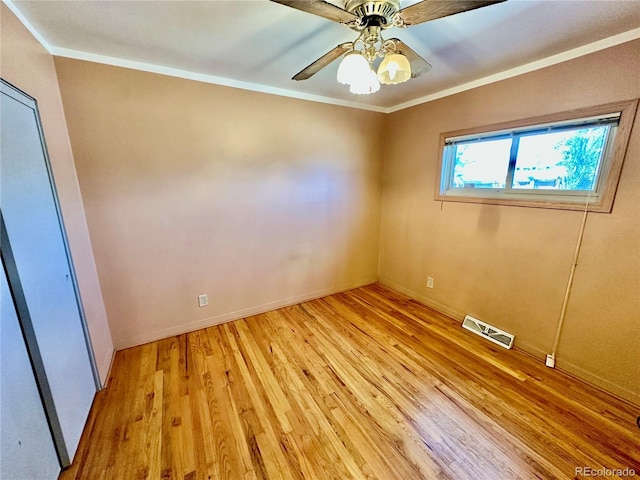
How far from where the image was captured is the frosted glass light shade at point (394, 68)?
3.87 feet

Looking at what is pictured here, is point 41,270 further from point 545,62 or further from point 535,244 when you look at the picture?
point 545,62

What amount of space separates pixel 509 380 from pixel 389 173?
2406 millimetres

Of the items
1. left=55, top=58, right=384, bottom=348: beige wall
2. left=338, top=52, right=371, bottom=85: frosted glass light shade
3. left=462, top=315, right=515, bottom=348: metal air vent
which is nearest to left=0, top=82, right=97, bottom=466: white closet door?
left=55, top=58, right=384, bottom=348: beige wall

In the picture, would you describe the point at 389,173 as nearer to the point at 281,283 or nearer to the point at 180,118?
the point at 281,283

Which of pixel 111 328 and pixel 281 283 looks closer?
pixel 111 328

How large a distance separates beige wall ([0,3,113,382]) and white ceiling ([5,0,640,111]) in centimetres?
15

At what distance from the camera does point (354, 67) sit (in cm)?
116

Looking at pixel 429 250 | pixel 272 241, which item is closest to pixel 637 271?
pixel 429 250

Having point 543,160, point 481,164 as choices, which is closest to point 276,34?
point 481,164

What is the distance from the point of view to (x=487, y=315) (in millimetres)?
2449

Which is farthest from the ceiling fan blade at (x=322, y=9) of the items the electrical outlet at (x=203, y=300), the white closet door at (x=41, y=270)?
the electrical outlet at (x=203, y=300)

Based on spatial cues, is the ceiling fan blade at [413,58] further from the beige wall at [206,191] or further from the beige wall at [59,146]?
the beige wall at [59,146]

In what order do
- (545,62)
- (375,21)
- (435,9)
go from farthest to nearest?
(545,62)
(375,21)
(435,9)

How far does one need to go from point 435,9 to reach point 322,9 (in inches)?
17.5
